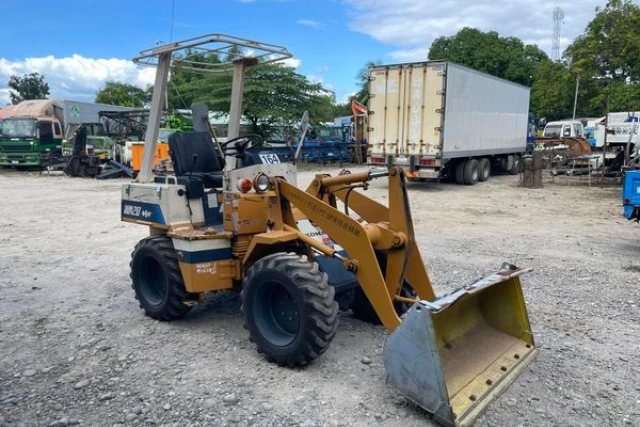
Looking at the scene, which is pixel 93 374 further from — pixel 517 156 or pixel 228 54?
pixel 517 156

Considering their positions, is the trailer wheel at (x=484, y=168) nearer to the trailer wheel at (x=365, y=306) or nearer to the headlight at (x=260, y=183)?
the trailer wheel at (x=365, y=306)

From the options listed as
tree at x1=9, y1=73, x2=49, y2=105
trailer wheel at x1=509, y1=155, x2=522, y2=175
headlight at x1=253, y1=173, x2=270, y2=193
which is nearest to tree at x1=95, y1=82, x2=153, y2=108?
tree at x1=9, y1=73, x2=49, y2=105

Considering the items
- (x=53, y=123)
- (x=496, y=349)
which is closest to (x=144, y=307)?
(x=496, y=349)

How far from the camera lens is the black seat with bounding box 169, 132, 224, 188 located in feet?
17.5

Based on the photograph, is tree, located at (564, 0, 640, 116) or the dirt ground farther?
tree, located at (564, 0, 640, 116)

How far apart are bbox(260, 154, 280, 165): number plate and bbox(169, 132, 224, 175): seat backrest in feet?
1.86

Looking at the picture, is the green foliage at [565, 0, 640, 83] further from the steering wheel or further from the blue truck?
the steering wheel

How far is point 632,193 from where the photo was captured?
7.95m

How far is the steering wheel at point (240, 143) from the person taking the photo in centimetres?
542

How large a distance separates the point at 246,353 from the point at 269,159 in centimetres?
184

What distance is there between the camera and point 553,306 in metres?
5.66

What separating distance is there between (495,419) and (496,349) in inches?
30.5

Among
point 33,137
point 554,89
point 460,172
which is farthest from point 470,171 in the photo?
point 554,89

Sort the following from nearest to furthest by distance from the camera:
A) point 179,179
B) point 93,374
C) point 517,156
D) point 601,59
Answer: point 93,374, point 179,179, point 517,156, point 601,59
